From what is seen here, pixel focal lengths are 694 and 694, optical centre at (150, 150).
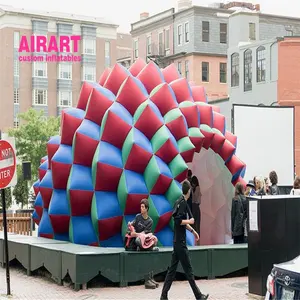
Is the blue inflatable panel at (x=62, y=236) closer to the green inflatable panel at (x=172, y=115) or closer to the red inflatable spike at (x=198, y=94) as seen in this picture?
the green inflatable panel at (x=172, y=115)

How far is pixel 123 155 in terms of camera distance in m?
14.2

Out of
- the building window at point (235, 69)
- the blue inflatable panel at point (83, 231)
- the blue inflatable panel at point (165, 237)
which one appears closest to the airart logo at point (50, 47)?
the building window at point (235, 69)

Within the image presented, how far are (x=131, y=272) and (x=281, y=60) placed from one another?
32255mm

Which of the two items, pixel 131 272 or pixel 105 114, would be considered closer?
pixel 131 272

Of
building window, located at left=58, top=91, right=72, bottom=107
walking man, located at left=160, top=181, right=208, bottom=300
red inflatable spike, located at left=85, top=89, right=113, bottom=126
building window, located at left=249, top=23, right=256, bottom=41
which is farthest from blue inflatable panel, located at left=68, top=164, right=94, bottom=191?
building window, located at left=58, top=91, right=72, bottom=107

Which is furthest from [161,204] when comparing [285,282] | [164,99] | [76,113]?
[285,282]

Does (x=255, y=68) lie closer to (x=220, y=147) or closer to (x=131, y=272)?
(x=220, y=147)

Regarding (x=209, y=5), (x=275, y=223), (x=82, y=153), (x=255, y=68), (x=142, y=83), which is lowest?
(x=275, y=223)

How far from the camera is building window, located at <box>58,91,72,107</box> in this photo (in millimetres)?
77688

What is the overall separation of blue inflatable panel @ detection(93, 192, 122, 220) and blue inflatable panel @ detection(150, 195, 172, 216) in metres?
0.77

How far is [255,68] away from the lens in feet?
150

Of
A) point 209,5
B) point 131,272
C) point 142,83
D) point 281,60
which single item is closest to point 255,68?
point 281,60

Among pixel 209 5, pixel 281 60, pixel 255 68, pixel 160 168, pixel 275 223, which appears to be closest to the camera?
pixel 275 223

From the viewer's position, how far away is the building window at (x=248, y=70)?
46.6 metres
